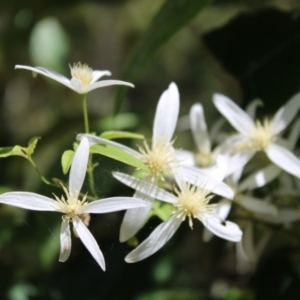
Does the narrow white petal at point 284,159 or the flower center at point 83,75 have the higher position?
the flower center at point 83,75

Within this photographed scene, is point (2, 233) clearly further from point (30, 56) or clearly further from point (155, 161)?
point (30, 56)

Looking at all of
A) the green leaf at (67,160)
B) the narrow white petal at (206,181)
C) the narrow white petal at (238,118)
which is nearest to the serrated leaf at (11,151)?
the green leaf at (67,160)

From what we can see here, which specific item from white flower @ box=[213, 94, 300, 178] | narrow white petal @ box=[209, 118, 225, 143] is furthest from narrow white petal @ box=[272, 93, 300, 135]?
narrow white petal @ box=[209, 118, 225, 143]

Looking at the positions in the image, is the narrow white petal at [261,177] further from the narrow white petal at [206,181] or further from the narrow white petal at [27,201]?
the narrow white petal at [27,201]

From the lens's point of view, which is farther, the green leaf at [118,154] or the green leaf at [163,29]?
the green leaf at [163,29]

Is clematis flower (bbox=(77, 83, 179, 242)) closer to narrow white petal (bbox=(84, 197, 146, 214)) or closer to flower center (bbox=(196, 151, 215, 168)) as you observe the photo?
narrow white petal (bbox=(84, 197, 146, 214))

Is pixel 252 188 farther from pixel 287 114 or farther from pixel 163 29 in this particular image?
pixel 163 29

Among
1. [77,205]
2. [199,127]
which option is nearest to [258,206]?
[199,127]
